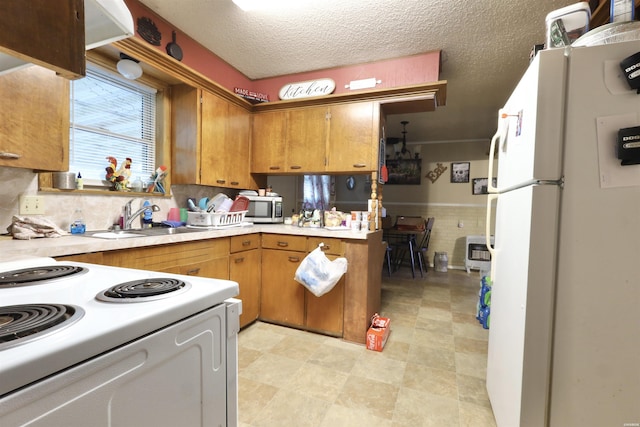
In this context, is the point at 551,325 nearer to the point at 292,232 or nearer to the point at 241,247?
the point at 292,232

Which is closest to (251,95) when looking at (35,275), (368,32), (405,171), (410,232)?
(368,32)

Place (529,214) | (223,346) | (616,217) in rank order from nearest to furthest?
(223,346)
(616,217)
(529,214)

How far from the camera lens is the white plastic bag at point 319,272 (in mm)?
2270

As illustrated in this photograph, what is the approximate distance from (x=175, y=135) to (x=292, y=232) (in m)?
1.41

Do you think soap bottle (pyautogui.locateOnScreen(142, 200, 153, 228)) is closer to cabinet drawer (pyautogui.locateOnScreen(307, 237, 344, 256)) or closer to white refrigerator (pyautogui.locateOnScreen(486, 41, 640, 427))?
cabinet drawer (pyautogui.locateOnScreen(307, 237, 344, 256))

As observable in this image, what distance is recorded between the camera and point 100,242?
4.84ft

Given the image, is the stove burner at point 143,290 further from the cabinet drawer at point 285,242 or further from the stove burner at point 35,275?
the cabinet drawer at point 285,242

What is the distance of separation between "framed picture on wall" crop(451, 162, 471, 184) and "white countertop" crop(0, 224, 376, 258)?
4.02 meters

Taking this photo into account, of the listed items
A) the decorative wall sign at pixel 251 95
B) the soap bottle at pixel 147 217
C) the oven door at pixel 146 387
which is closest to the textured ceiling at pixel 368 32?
the decorative wall sign at pixel 251 95

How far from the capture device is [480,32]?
2.33 meters

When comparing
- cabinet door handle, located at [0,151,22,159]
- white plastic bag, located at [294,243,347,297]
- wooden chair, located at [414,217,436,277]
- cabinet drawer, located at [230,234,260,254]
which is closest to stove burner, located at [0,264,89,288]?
cabinet door handle, located at [0,151,22,159]

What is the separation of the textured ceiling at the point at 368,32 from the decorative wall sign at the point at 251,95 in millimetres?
272

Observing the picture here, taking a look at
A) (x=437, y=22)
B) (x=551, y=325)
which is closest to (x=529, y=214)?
(x=551, y=325)

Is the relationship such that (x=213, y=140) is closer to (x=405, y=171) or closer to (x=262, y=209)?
(x=262, y=209)
